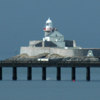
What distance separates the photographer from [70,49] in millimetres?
194000

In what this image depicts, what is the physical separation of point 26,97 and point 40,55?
84.5m

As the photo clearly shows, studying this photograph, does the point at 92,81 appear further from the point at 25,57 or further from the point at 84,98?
the point at 25,57

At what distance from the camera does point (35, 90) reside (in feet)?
394

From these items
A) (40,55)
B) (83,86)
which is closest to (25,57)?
(40,55)

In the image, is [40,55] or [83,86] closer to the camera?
[83,86]

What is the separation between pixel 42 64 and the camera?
134 meters

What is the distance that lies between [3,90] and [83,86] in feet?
33.1

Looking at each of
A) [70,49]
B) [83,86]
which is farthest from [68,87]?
[70,49]

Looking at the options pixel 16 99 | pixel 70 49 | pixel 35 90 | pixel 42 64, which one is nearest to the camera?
pixel 16 99

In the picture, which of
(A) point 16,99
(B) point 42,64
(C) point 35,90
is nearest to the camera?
(A) point 16,99

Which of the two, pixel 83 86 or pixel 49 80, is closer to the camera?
pixel 83 86

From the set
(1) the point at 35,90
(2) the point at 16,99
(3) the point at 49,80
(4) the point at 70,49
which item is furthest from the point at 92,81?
(4) the point at 70,49

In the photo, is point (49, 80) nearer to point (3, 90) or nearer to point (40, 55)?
point (3, 90)

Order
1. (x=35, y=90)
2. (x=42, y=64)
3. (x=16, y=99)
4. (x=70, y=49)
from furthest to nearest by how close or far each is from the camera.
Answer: (x=70, y=49)
(x=42, y=64)
(x=35, y=90)
(x=16, y=99)
